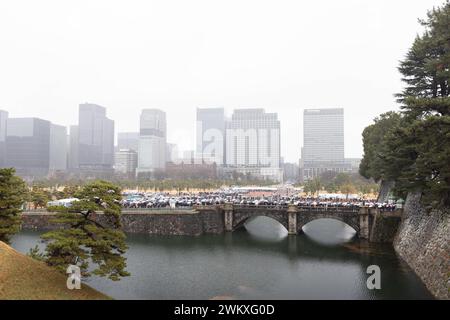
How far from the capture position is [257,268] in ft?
137

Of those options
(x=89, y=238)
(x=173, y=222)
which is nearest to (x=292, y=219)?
(x=173, y=222)

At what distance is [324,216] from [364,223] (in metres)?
6.20

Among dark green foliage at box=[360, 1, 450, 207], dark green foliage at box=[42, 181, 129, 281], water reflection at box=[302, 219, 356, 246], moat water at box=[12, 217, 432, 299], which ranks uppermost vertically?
dark green foliage at box=[360, 1, 450, 207]

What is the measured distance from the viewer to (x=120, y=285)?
34.7 metres

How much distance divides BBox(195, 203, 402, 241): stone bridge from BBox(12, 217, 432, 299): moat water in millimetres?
2319

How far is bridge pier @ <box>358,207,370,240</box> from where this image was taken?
54.6 metres

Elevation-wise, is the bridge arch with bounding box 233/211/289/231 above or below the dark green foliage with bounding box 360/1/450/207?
below

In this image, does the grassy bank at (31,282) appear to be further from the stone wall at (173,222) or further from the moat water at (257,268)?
the stone wall at (173,222)

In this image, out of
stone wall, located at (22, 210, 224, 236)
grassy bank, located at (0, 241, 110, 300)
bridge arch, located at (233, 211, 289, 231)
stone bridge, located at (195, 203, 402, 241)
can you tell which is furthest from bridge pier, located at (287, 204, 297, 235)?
grassy bank, located at (0, 241, 110, 300)

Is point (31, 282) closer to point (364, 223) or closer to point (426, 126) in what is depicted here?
point (426, 126)

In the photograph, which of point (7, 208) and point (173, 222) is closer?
point (7, 208)

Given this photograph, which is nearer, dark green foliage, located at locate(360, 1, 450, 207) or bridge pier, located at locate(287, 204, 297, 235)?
dark green foliage, located at locate(360, 1, 450, 207)

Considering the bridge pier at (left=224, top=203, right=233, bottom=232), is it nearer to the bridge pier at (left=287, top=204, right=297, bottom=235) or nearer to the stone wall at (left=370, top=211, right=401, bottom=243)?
the bridge pier at (left=287, top=204, right=297, bottom=235)
